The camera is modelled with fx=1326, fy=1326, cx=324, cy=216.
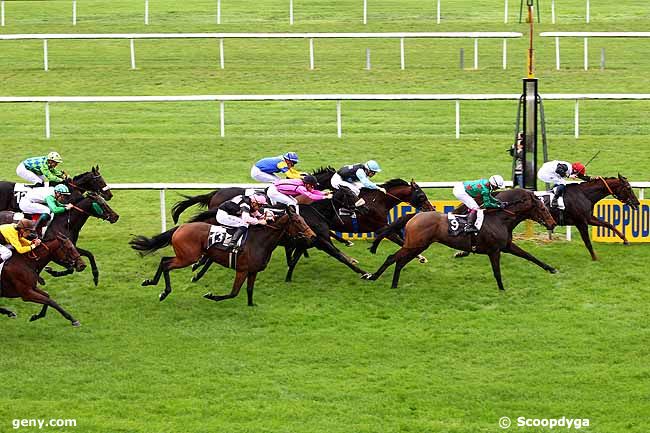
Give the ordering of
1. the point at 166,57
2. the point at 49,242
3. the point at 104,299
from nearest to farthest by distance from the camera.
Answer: the point at 49,242 → the point at 104,299 → the point at 166,57

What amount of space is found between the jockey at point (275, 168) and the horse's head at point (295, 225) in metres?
1.79

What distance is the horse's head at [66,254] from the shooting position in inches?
508

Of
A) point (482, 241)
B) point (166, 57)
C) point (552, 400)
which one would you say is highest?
point (166, 57)

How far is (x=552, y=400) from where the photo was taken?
11.0m

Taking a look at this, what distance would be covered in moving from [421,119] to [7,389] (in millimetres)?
11944

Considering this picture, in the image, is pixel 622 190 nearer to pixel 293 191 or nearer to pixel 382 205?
pixel 382 205

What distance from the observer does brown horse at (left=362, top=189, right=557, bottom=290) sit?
549 inches

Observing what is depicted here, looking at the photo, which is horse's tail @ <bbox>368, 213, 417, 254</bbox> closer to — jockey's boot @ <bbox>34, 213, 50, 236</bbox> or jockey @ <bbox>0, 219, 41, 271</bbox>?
jockey's boot @ <bbox>34, 213, 50, 236</bbox>

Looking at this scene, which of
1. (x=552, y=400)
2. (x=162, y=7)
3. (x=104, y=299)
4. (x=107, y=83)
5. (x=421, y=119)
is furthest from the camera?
(x=162, y=7)

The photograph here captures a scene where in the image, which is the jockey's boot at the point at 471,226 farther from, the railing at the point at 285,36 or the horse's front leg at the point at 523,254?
the railing at the point at 285,36

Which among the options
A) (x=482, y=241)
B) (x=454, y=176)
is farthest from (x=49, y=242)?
(x=454, y=176)

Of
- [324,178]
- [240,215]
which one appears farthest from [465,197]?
[240,215]

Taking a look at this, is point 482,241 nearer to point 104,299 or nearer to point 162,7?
point 104,299

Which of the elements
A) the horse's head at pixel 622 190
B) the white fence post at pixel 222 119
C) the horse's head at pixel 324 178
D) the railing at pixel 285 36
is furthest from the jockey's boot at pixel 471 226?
the railing at pixel 285 36
